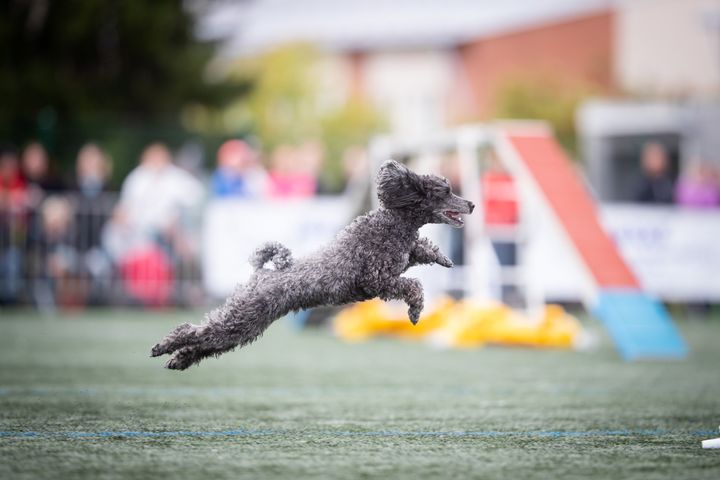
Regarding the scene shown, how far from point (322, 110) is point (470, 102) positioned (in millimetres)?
7193

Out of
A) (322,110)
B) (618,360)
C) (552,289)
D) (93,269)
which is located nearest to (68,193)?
(93,269)

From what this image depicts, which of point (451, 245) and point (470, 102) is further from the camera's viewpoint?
point (470, 102)

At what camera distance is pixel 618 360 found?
29.7ft

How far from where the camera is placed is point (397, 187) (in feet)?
15.6

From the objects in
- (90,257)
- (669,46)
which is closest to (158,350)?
(90,257)

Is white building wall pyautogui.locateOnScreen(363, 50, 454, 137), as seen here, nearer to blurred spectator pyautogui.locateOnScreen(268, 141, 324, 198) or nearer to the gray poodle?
blurred spectator pyautogui.locateOnScreen(268, 141, 324, 198)

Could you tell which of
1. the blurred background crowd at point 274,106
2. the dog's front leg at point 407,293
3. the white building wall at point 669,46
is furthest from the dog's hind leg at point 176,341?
the white building wall at point 669,46

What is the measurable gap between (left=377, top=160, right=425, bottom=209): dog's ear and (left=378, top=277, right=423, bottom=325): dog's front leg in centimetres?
33

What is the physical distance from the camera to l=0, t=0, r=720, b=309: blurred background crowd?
13.9 metres

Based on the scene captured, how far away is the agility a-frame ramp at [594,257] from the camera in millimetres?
9062

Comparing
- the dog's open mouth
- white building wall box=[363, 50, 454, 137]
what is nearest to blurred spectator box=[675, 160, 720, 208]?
the dog's open mouth

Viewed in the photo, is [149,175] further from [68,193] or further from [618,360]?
[618,360]

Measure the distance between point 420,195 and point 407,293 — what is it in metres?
0.43

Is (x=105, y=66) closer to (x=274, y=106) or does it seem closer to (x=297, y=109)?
(x=274, y=106)
